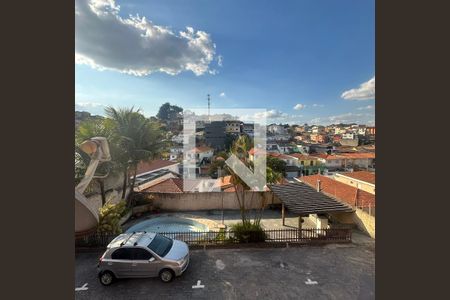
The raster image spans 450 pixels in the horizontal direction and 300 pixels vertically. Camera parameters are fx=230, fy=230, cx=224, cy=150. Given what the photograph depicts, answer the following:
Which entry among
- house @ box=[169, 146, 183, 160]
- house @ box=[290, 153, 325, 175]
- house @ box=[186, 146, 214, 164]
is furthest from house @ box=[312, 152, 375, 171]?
house @ box=[169, 146, 183, 160]

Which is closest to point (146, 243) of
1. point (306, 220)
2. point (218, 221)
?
point (218, 221)

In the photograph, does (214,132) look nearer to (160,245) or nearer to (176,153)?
(176,153)

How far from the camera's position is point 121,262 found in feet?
22.7

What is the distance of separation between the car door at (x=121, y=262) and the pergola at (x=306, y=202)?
6629mm

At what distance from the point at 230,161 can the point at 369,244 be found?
673 cm

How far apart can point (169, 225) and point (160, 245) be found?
21.2 ft

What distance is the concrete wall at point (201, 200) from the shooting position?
1527 centimetres

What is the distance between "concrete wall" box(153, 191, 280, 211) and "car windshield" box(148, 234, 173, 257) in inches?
288

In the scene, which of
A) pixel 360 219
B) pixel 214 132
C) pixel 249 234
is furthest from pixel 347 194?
pixel 214 132

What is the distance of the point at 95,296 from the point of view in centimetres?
652

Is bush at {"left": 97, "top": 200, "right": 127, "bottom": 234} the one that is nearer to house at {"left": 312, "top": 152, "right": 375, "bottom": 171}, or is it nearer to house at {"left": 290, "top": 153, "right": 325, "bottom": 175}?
house at {"left": 290, "top": 153, "right": 325, "bottom": 175}

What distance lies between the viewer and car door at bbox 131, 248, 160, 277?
6926 millimetres

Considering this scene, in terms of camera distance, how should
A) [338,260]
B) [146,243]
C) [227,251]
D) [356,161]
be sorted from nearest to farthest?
[146,243] < [338,260] < [227,251] < [356,161]

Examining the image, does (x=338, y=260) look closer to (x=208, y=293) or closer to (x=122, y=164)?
(x=208, y=293)
